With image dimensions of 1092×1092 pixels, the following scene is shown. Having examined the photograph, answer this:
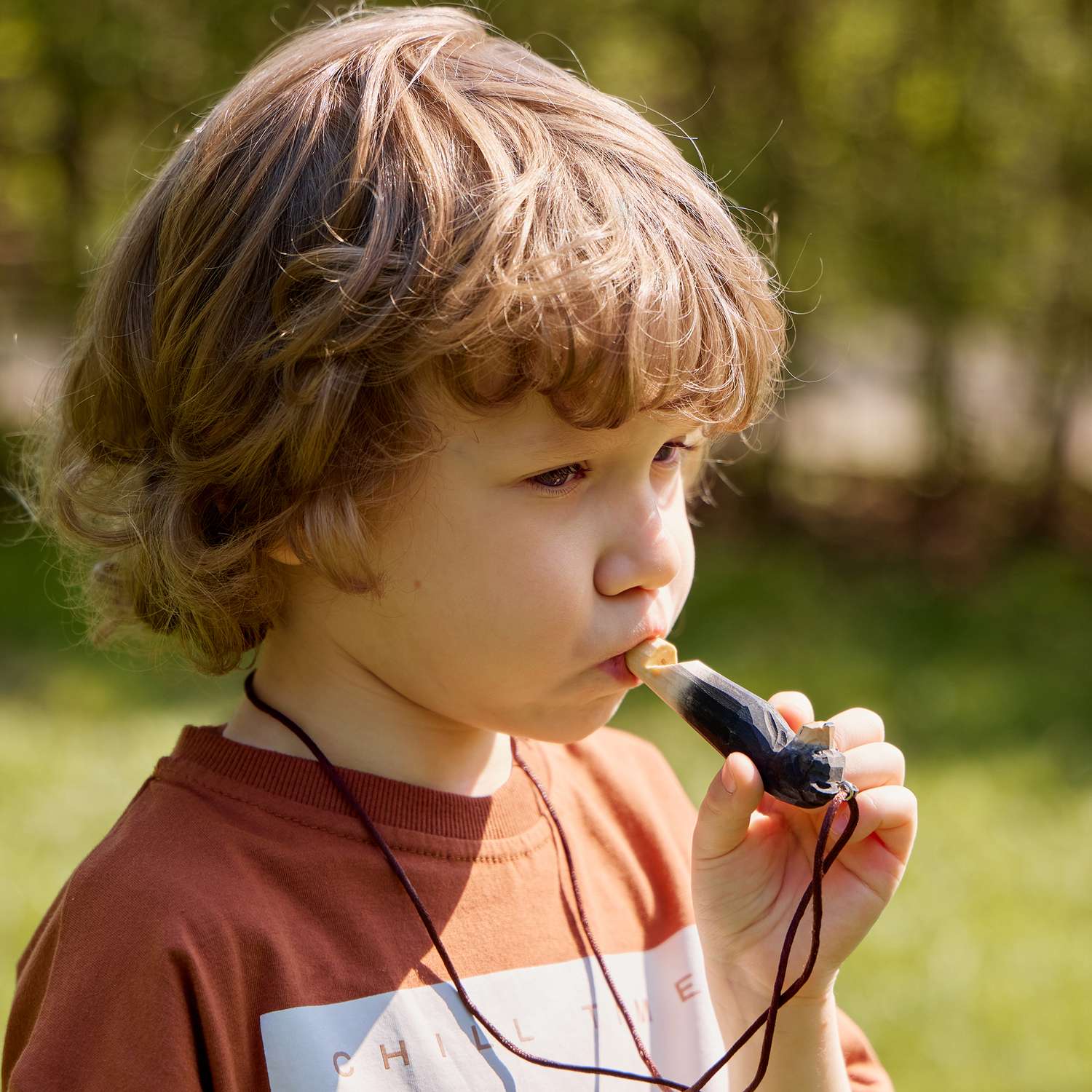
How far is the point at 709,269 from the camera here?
1.47 metres

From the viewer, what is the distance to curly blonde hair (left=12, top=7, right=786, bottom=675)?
A: 133 centimetres

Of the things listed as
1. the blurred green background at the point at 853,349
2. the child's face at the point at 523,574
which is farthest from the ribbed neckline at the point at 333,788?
the blurred green background at the point at 853,349

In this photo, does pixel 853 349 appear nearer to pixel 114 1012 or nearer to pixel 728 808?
pixel 728 808

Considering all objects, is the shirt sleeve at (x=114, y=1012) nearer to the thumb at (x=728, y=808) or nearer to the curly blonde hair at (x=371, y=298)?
the curly blonde hair at (x=371, y=298)

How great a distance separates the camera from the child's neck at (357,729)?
1.51m

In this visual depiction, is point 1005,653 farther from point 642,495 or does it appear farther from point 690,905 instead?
point 642,495

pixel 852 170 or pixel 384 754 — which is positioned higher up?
pixel 852 170

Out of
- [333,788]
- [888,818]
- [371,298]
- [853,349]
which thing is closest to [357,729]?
[333,788]

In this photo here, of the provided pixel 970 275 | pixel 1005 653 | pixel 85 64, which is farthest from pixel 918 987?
pixel 85 64

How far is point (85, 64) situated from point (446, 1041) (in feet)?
22.7

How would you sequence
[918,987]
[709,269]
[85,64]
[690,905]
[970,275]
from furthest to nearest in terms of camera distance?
[85,64] < [970,275] < [918,987] < [690,905] < [709,269]

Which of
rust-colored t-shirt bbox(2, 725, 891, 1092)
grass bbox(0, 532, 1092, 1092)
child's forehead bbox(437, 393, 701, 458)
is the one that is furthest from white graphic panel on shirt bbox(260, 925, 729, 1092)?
grass bbox(0, 532, 1092, 1092)

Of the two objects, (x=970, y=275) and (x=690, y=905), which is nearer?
(x=690, y=905)

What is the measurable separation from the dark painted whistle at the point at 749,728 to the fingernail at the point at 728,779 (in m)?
0.03
